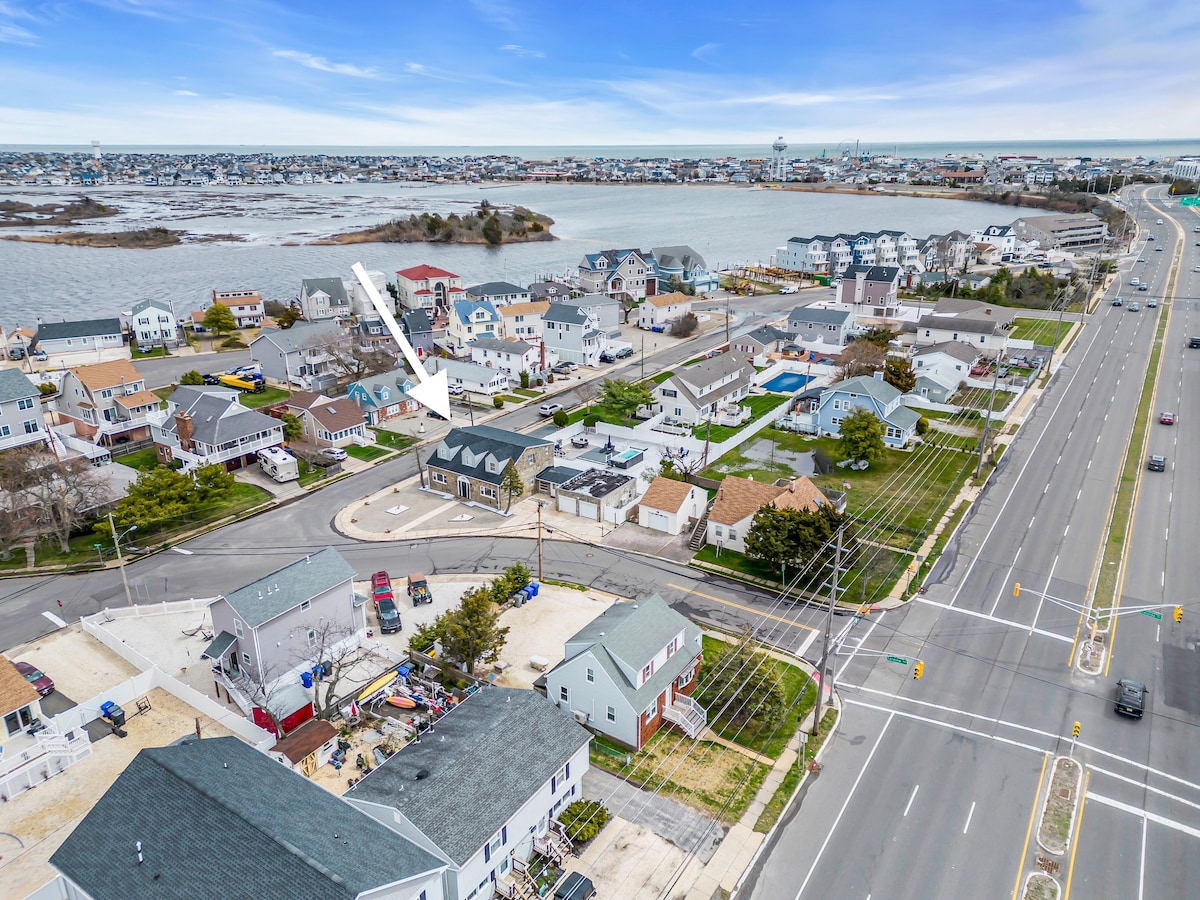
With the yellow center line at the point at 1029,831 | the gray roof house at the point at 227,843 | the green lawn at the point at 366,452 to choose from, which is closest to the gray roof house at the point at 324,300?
the green lawn at the point at 366,452

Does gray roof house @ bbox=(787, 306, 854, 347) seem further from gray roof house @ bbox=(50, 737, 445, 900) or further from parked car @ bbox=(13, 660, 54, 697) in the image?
gray roof house @ bbox=(50, 737, 445, 900)

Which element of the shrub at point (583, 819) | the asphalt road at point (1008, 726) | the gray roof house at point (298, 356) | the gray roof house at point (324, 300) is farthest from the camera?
the gray roof house at point (324, 300)

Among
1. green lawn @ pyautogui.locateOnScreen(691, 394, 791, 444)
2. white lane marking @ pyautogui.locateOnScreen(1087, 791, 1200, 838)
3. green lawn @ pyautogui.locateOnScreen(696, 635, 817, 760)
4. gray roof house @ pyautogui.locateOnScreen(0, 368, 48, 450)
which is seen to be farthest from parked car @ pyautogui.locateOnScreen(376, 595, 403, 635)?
gray roof house @ pyautogui.locateOnScreen(0, 368, 48, 450)

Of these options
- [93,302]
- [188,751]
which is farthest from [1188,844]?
[93,302]

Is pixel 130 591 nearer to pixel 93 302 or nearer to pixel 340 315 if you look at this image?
pixel 340 315

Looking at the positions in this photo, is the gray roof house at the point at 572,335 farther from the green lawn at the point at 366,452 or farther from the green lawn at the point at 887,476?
the green lawn at the point at 366,452

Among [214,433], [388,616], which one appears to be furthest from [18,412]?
[388,616]

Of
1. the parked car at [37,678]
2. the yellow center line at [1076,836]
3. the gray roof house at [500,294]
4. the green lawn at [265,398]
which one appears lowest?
the yellow center line at [1076,836]
